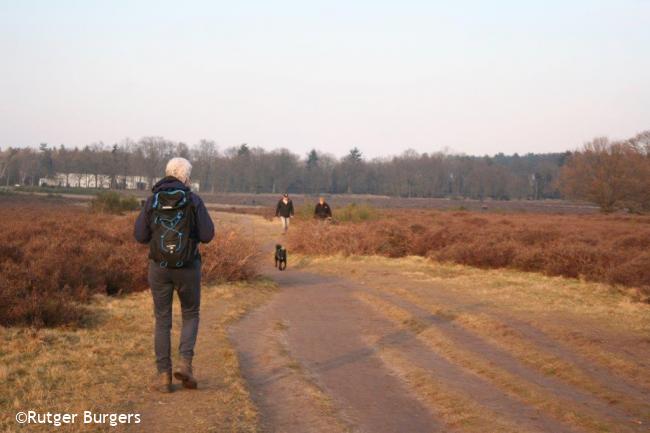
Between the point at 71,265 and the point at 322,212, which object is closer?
the point at 71,265

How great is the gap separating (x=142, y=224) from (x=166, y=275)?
0.48 metres

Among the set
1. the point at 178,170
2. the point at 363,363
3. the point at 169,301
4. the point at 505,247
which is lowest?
the point at 363,363

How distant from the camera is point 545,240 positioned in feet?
61.1

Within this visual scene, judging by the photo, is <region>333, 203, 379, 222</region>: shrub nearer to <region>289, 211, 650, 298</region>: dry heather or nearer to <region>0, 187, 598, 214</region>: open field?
<region>289, 211, 650, 298</region>: dry heather

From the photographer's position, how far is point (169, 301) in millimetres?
6035

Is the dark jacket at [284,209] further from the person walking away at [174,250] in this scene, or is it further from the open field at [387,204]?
the open field at [387,204]

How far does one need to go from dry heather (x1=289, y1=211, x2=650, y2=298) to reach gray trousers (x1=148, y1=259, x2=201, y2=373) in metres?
9.67

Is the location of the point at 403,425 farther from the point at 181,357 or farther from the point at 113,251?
the point at 113,251

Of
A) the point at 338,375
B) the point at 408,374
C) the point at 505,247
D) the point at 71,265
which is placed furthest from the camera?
the point at 505,247

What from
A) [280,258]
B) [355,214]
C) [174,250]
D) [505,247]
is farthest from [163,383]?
[355,214]

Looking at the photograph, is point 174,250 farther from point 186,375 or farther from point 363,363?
point 363,363

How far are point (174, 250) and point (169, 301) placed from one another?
0.53m

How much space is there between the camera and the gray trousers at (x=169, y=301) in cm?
592

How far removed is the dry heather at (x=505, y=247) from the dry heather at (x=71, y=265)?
642 cm
